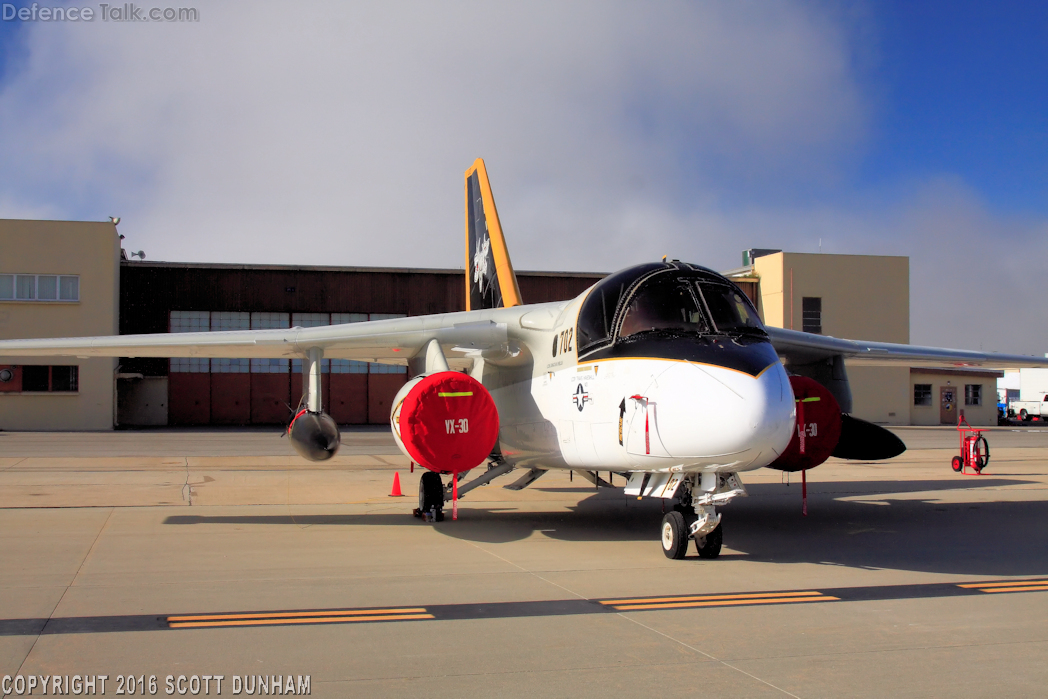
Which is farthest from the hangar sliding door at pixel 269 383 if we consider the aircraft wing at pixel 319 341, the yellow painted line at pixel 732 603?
the yellow painted line at pixel 732 603

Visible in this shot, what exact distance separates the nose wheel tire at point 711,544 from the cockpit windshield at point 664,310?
7.46 feet

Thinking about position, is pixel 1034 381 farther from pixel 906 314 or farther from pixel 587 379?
pixel 587 379

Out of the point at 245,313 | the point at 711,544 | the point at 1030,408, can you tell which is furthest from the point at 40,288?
the point at 1030,408

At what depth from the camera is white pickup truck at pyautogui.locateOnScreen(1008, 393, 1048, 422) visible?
Result: 58781 millimetres

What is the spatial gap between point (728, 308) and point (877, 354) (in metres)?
6.34

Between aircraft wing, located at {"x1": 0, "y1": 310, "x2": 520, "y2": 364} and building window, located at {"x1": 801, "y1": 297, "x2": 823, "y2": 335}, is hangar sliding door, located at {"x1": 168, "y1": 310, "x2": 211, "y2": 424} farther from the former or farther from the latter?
building window, located at {"x1": 801, "y1": 297, "x2": 823, "y2": 335}

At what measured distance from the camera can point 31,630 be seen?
21.1 feet

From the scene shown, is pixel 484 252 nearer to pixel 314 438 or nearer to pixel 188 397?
pixel 314 438

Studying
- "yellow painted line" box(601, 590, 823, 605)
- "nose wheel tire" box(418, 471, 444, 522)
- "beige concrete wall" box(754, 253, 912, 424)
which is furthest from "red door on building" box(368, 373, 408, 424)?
"yellow painted line" box(601, 590, 823, 605)

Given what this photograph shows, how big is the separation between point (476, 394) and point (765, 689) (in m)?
6.24

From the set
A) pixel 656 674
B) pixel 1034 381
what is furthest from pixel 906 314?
pixel 656 674

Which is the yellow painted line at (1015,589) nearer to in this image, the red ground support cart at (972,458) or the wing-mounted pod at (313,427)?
the wing-mounted pod at (313,427)

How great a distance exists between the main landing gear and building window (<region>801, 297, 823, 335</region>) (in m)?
39.6

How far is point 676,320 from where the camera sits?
358 inches
